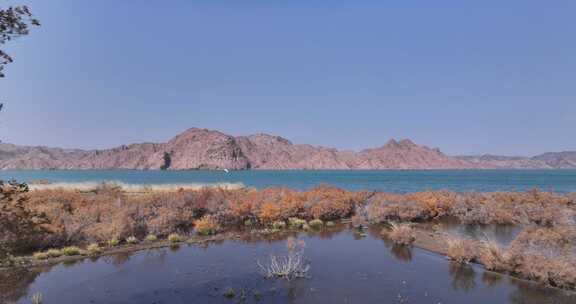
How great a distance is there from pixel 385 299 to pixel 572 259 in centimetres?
754

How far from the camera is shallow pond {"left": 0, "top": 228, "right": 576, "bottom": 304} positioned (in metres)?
11.5

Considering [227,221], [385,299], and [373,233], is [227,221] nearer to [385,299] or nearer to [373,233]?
[373,233]

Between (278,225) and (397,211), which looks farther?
(397,211)

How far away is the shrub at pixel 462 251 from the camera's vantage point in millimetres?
15727

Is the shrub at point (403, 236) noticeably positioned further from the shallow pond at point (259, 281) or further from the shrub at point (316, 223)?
the shrub at point (316, 223)

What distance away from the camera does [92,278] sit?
1362 centimetres

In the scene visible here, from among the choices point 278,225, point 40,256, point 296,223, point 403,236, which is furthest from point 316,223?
point 40,256

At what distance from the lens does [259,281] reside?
43.4ft

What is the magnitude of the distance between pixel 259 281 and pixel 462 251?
358 inches

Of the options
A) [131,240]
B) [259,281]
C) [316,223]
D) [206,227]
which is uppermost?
[206,227]

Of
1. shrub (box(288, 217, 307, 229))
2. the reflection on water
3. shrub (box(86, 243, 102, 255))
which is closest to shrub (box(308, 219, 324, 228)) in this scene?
shrub (box(288, 217, 307, 229))

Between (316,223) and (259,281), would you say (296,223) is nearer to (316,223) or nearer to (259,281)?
(316,223)

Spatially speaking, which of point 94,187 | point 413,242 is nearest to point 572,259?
point 413,242

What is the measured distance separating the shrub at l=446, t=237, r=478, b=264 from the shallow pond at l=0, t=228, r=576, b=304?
58cm
